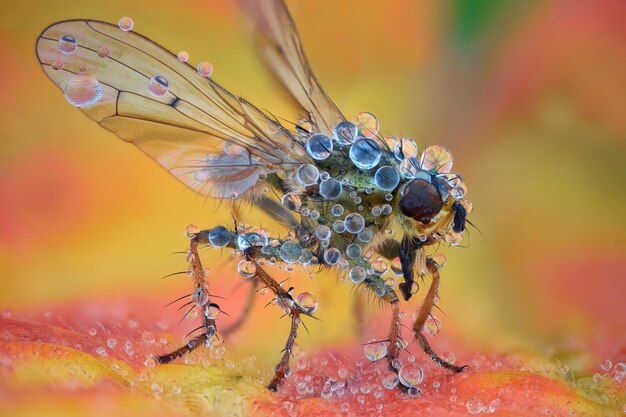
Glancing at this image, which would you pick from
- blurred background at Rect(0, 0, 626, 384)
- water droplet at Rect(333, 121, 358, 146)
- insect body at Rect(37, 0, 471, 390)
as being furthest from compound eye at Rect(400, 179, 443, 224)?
blurred background at Rect(0, 0, 626, 384)

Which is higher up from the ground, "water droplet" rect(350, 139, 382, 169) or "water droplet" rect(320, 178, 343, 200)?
"water droplet" rect(350, 139, 382, 169)

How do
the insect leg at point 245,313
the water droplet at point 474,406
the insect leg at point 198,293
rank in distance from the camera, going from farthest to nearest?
the insect leg at point 245,313
the insect leg at point 198,293
the water droplet at point 474,406

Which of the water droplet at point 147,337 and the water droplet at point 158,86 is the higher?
the water droplet at point 158,86

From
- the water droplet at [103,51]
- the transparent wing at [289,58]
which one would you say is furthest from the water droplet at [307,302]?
the water droplet at [103,51]

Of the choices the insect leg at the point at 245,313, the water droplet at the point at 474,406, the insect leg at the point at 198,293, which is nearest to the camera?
the water droplet at the point at 474,406

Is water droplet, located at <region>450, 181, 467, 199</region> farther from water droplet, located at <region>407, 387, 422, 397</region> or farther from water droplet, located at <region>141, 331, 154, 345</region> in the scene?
water droplet, located at <region>141, 331, 154, 345</region>

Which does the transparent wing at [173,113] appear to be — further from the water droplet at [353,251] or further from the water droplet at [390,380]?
the water droplet at [390,380]

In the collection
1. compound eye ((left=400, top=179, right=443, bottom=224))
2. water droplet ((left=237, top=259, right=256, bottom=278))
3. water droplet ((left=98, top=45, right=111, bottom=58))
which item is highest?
compound eye ((left=400, top=179, right=443, bottom=224))
